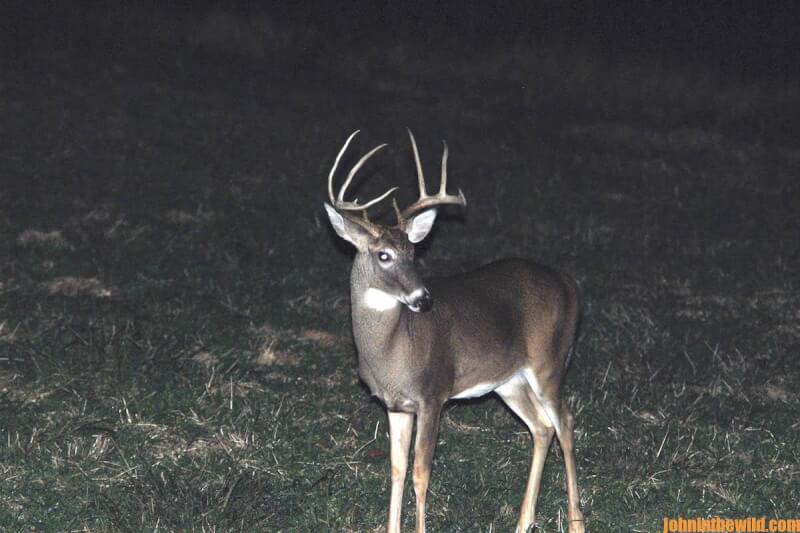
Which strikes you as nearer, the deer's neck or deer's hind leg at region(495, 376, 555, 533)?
the deer's neck

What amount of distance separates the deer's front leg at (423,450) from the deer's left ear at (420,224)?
33.5 inches

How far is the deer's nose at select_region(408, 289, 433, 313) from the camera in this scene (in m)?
5.54

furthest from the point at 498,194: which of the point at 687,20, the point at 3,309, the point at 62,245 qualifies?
the point at 687,20

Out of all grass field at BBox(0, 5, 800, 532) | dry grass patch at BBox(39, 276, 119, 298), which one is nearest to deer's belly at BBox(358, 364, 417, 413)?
grass field at BBox(0, 5, 800, 532)

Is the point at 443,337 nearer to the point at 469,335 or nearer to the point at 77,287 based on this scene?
the point at 469,335

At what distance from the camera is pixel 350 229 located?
5816 mm

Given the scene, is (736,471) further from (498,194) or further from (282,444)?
(498,194)

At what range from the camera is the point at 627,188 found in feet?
39.7

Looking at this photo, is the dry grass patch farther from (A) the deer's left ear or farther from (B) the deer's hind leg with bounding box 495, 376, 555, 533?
(B) the deer's hind leg with bounding box 495, 376, 555, 533

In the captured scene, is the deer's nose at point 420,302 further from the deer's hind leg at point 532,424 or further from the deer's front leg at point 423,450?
the deer's hind leg at point 532,424

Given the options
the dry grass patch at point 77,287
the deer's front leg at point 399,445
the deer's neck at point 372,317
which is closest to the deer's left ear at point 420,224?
the deer's neck at point 372,317

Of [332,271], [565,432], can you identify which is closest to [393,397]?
[565,432]

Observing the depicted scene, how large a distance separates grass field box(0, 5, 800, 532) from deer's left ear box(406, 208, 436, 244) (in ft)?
3.80

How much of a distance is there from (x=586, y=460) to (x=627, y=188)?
5914mm
